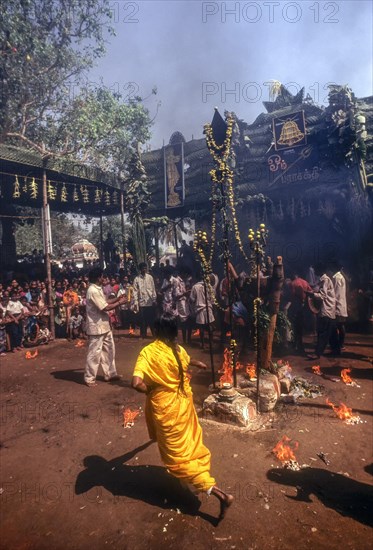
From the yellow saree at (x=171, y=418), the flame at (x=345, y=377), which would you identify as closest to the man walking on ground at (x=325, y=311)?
the flame at (x=345, y=377)

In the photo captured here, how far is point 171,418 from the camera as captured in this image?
362cm

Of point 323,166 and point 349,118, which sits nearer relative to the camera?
point 349,118

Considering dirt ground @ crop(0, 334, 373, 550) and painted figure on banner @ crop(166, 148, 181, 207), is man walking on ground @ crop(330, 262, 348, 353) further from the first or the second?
painted figure on banner @ crop(166, 148, 181, 207)

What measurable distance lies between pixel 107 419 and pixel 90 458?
103 centimetres

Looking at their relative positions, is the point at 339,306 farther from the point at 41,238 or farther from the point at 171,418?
the point at 41,238

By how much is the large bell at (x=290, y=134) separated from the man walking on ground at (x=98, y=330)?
11.3 m

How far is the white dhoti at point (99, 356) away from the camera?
711cm

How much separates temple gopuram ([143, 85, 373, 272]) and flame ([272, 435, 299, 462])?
354 inches

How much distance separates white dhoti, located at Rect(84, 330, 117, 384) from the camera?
23.3 ft

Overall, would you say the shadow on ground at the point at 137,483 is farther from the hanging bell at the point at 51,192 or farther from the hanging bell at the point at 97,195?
the hanging bell at the point at 97,195

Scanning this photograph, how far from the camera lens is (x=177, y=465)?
356 centimetres

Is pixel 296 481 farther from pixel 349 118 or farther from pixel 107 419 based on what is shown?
pixel 349 118

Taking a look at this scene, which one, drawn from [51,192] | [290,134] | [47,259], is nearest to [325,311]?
[47,259]

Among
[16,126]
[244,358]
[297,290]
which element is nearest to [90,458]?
[244,358]
